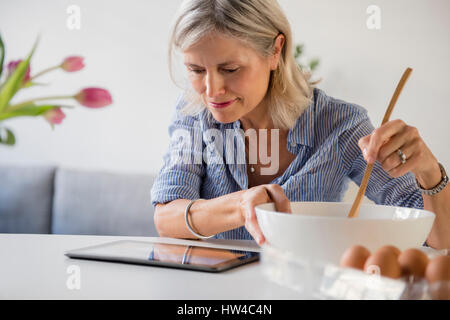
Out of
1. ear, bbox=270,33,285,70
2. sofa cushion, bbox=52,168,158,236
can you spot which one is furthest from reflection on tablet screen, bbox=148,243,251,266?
sofa cushion, bbox=52,168,158,236

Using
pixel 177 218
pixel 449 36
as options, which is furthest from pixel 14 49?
pixel 449 36

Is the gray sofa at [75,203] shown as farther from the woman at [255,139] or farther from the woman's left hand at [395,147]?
the woman's left hand at [395,147]

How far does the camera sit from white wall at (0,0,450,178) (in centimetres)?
298

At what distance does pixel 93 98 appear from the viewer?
36 centimetres

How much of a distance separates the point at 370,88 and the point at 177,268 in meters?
2.56

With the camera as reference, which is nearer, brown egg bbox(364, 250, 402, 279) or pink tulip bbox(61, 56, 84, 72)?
pink tulip bbox(61, 56, 84, 72)

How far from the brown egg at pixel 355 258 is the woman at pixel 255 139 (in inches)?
16.6

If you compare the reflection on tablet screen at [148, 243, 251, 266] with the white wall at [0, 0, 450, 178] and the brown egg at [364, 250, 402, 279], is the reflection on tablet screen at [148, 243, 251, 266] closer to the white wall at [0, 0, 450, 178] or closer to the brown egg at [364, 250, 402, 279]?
the brown egg at [364, 250, 402, 279]

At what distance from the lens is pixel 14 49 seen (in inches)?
122

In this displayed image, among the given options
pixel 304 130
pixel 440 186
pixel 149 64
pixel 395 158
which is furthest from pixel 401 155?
pixel 149 64

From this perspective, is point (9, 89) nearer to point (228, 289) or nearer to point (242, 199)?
point (228, 289)

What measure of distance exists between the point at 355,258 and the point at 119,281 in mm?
316

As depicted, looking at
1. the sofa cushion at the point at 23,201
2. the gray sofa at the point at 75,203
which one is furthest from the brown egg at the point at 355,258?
the sofa cushion at the point at 23,201

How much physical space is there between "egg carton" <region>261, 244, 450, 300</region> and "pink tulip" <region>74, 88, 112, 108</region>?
0.25 meters
